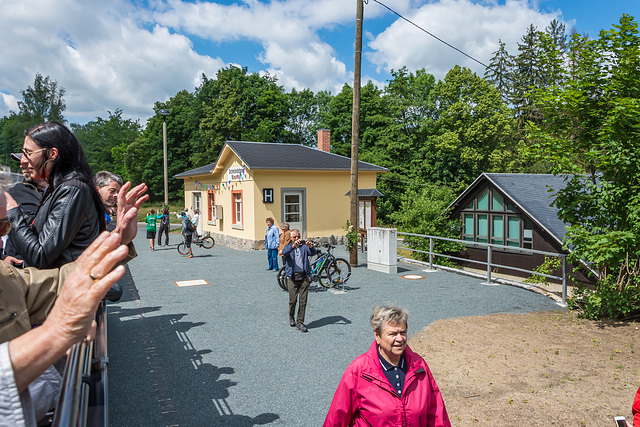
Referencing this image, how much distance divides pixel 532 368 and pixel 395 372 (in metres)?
4.03

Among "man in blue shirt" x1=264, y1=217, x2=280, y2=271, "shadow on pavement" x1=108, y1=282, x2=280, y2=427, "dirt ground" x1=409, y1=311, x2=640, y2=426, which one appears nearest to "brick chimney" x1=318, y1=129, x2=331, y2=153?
"man in blue shirt" x1=264, y1=217, x2=280, y2=271

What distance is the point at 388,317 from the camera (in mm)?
3336

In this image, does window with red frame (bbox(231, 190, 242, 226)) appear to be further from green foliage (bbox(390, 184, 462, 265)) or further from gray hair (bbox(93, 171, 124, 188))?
gray hair (bbox(93, 171, 124, 188))

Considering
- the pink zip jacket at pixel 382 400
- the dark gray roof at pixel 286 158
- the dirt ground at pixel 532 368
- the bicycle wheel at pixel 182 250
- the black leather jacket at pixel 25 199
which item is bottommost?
the dirt ground at pixel 532 368

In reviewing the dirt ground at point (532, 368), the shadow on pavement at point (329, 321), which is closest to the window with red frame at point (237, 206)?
the shadow on pavement at point (329, 321)

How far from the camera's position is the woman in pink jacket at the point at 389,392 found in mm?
2971

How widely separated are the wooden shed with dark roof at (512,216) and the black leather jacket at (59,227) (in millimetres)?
16423

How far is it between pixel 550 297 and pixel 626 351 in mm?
3782

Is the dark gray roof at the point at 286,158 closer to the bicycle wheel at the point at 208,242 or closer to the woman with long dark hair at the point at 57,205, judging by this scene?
the bicycle wheel at the point at 208,242

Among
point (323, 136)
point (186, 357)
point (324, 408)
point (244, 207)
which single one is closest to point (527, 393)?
point (324, 408)

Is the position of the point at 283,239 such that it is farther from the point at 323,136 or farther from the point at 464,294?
the point at 323,136

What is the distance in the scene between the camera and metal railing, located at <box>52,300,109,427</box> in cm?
161

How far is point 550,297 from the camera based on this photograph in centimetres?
1074

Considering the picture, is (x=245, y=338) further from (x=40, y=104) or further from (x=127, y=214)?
(x=40, y=104)
